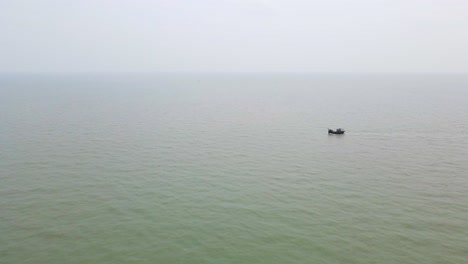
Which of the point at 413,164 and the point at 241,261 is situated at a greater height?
the point at 413,164

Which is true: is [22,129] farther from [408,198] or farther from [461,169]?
[461,169]

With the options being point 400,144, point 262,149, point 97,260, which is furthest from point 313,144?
point 97,260

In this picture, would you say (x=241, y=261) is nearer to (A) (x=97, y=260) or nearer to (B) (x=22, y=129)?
(A) (x=97, y=260)

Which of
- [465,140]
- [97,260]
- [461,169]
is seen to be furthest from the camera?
[465,140]

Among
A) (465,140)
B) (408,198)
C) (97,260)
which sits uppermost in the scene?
(465,140)

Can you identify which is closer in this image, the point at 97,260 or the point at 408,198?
the point at 97,260

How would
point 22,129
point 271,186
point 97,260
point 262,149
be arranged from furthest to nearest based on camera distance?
point 22,129, point 262,149, point 271,186, point 97,260
